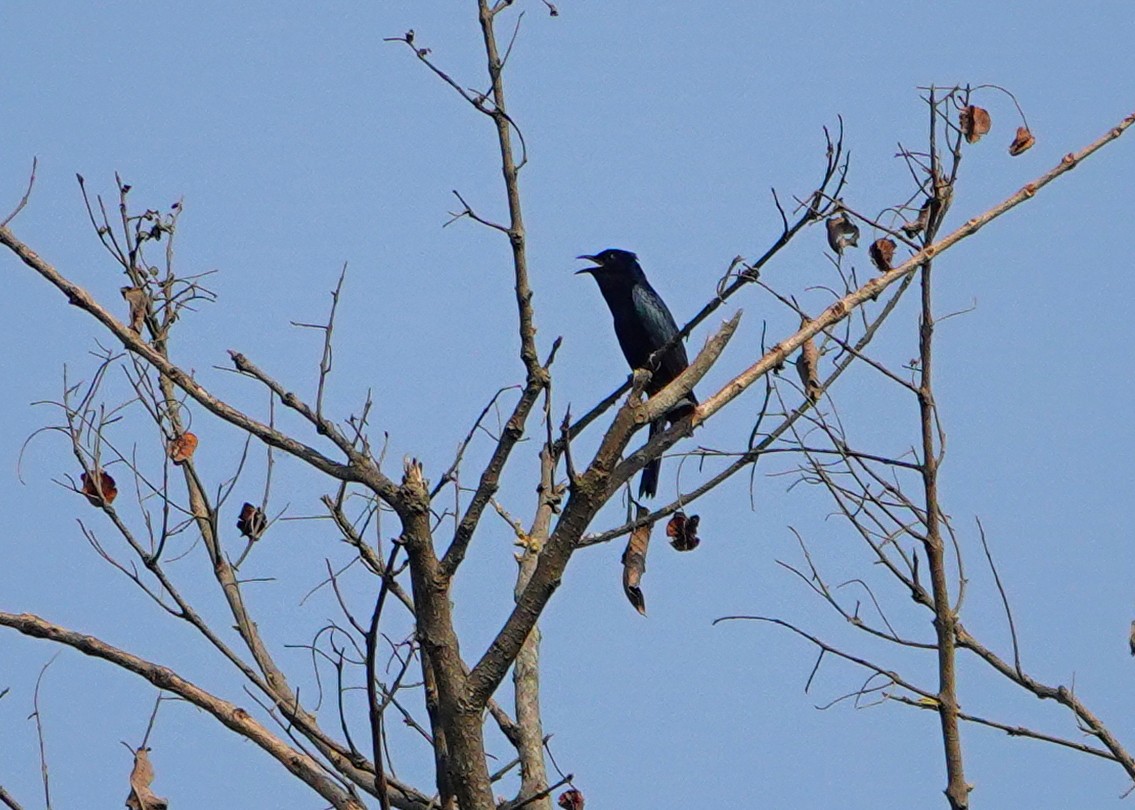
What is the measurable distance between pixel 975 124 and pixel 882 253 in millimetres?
441

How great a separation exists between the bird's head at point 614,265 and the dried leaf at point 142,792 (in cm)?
506

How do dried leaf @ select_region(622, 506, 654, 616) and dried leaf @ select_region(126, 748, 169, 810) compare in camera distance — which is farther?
dried leaf @ select_region(622, 506, 654, 616)

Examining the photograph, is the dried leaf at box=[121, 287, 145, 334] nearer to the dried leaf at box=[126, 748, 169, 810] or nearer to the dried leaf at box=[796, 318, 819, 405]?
the dried leaf at box=[126, 748, 169, 810]

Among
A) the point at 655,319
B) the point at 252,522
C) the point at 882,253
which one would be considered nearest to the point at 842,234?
the point at 882,253

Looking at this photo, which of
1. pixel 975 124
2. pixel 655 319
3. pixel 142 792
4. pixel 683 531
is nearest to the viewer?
pixel 142 792

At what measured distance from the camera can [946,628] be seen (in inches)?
134

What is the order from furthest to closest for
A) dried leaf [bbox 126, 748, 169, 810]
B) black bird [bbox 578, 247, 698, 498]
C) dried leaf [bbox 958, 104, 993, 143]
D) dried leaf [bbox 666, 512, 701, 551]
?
black bird [bbox 578, 247, 698, 498]
dried leaf [bbox 666, 512, 701, 551]
dried leaf [bbox 958, 104, 993, 143]
dried leaf [bbox 126, 748, 169, 810]

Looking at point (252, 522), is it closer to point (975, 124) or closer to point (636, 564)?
point (636, 564)

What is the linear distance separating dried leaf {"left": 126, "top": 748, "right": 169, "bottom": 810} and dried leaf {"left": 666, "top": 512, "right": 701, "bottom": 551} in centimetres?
171

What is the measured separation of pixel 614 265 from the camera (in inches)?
315

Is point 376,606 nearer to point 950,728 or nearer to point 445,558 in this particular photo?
point 445,558

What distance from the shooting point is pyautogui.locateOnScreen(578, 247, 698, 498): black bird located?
291 inches

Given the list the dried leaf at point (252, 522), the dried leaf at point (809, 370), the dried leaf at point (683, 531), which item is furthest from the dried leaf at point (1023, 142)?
the dried leaf at point (252, 522)

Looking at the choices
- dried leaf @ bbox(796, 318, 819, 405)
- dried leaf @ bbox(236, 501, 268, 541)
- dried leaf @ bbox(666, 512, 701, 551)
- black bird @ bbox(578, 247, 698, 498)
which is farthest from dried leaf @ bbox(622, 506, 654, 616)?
black bird @ bbox(578, 247, 698, 498)
